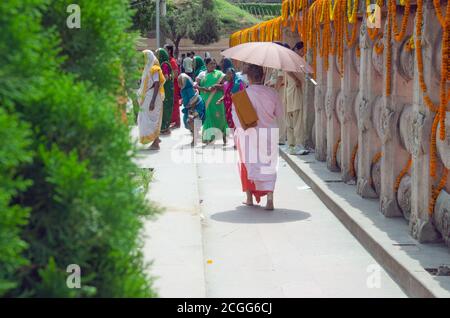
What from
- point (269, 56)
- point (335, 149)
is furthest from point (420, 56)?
point (335, 149)

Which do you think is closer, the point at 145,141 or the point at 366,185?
the point at 366,185

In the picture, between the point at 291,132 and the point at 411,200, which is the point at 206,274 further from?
the point at 291,132

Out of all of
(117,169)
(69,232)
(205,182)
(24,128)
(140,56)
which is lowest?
(205,182)

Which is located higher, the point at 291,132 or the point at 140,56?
the point at 140,56

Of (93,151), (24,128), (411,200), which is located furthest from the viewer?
(411,200)

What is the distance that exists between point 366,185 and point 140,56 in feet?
17.9

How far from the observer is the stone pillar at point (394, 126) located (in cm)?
746

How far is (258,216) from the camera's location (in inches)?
343

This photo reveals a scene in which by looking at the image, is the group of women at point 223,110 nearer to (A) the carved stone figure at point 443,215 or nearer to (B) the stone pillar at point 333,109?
(B) the stone pillar at point 333,109

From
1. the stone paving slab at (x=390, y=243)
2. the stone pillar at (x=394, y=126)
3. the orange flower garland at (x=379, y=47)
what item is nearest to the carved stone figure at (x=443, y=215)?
the stone paving slab at (x=390, y=243)

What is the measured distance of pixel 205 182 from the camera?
1122 cm

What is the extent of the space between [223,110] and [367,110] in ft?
23.9

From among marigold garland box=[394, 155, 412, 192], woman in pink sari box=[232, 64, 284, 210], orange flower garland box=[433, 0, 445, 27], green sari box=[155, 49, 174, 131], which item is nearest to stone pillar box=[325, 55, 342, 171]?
woman in pink sari box=[232, 64, 284, 210]

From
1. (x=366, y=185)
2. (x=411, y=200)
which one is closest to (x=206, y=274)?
(x=411, y=200)
